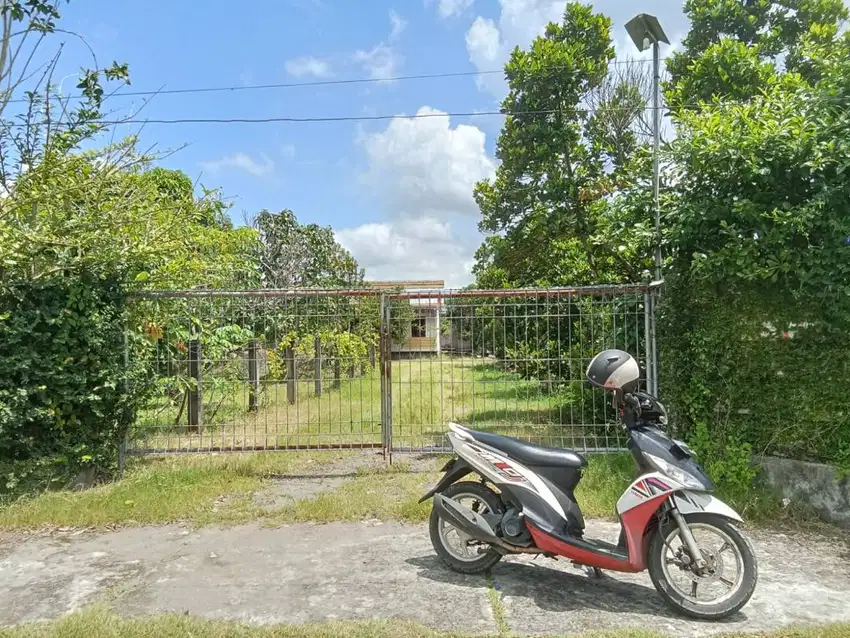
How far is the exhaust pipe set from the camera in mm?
3477

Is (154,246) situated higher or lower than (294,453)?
higher

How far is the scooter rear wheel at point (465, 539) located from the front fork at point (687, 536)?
3.35 feet

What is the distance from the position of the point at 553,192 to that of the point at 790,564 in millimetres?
5426

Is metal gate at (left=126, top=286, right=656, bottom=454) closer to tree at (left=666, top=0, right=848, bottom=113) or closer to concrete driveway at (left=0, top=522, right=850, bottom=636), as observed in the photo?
concrete driveway at (left=0, top=522, right=850, bottom=636)

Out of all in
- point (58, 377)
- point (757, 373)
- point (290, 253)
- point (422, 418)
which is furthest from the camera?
point (290, 253)

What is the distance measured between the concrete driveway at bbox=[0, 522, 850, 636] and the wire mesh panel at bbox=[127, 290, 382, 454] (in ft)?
5.95

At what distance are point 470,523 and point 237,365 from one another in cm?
517

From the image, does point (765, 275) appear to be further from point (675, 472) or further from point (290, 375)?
point (290, 375)

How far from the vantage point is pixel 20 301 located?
205 inches

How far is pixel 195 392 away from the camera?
7.57 meters

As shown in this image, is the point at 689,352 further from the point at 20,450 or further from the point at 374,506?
the point at 20,450

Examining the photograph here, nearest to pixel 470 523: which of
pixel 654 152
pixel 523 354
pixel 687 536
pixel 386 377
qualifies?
pixel 687 536

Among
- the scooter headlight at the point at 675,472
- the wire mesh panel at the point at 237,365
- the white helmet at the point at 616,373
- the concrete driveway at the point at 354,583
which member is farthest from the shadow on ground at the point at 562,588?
the wire mesh panel at the point at 237,365

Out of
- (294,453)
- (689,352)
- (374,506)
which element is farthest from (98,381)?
(689,352)
